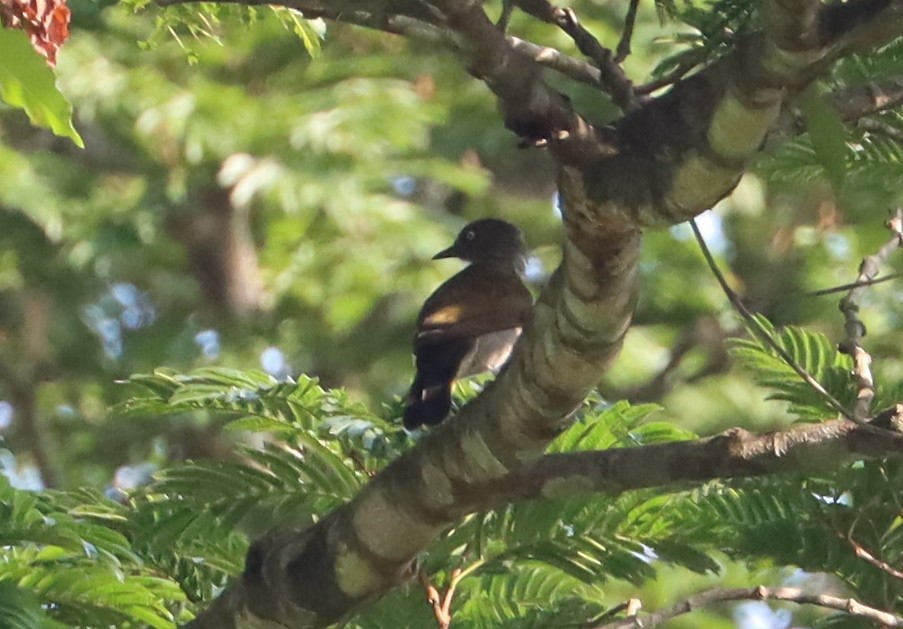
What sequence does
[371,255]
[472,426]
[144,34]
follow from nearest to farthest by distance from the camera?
[472,426] < [144,34] < [371,255]

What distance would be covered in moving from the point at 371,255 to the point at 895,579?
503 cm

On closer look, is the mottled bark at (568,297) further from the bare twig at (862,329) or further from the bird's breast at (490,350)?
the bird's breast at (490,350)

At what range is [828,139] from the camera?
1200 mm

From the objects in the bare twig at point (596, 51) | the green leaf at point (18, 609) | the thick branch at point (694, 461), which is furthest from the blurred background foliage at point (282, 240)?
the green leaf at point (18, 609)

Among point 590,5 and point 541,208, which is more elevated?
point 590,5

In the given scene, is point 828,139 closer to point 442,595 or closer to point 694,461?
point 694,461

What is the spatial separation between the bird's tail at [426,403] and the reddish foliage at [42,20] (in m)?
1.06

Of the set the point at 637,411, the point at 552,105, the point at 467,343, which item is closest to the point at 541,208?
the point at 467,343

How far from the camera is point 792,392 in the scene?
2078 mm

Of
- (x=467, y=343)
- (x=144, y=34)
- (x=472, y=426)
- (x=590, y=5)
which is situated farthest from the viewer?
(x=590, y=5)

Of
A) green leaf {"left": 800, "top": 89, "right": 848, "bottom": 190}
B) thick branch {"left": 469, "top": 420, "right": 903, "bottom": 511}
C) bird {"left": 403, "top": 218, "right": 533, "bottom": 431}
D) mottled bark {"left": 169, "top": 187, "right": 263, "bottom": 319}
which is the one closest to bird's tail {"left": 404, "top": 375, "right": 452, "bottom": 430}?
bird {"left": 403, "top": 218, "right": 533, "bottom": 431}

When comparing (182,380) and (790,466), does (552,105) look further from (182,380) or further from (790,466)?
(182,380)

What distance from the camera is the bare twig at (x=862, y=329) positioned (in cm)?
192

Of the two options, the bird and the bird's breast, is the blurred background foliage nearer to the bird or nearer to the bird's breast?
the bird
